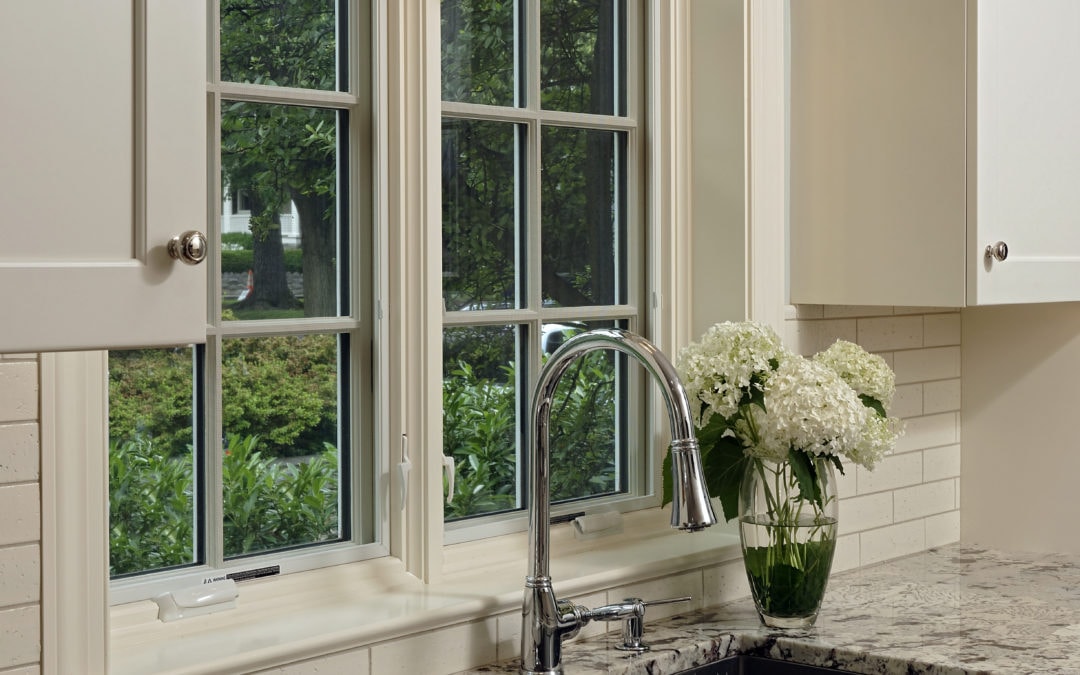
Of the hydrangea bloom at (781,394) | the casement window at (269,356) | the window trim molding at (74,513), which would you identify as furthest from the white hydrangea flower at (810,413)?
Answer: the window trim molding at (74,513)

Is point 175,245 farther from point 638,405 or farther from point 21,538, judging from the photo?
point 638,405

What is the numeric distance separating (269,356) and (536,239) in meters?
0.55

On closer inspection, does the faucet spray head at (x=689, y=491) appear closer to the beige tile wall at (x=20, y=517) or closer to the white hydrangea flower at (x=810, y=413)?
the white hydrangea flower at (x=810, y=413)

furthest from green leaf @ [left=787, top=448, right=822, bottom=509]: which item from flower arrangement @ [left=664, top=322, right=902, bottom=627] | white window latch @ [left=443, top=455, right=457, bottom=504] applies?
white window latch @ [left=443, top=455, right=457, bottom=504]

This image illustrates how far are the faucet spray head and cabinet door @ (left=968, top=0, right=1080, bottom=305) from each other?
0.82m

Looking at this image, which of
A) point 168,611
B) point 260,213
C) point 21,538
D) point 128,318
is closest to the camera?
point 128,318

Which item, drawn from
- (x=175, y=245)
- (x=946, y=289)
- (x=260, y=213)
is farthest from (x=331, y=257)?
(x=946, y=289)

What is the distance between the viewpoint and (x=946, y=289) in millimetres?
2113

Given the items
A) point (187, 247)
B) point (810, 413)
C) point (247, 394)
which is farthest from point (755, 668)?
point (187, 247)

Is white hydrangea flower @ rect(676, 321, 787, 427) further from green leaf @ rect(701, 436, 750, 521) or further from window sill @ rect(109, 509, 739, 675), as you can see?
window sill @ rect(109, 509, 739, 675)

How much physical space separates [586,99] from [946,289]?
0.73 m

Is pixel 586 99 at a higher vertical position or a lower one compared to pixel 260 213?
higher

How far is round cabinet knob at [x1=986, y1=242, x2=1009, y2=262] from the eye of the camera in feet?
6.86

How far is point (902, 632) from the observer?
1938 mm
